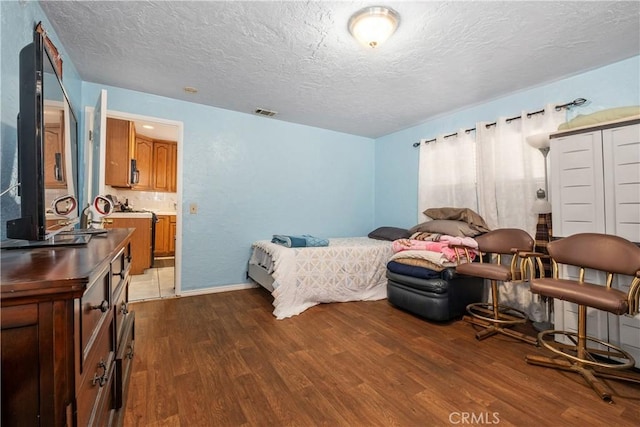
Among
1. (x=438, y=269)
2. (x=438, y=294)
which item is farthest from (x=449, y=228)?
(x=438, y=294)

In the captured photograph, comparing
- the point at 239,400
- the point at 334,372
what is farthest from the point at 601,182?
the point at 239,400

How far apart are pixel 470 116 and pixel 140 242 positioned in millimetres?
4991

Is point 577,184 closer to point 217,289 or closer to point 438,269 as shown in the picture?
point 438,269

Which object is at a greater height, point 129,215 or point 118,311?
point 129,215

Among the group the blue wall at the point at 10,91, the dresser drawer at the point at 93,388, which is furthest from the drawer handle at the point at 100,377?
the blue wall at the point at 10,91

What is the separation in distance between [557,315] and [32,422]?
10.0ft

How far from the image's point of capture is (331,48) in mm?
2105

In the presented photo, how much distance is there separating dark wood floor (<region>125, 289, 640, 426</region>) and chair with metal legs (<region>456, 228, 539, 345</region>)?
14 centimetres

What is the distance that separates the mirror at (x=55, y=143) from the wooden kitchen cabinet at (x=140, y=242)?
2888 mm

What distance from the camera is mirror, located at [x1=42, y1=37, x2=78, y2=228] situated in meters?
1.08

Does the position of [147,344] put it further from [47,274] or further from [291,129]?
[291,129]

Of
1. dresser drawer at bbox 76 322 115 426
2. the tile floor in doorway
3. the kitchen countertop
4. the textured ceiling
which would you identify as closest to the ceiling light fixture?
the textured ceiling

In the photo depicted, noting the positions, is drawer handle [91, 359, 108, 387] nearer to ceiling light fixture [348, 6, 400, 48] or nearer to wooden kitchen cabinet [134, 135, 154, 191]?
ceiling light fixture [348, 6, 400, 48]

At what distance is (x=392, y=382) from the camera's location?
171 cm
